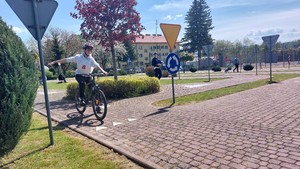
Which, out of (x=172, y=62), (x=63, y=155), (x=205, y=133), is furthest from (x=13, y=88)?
(x=172, y=62)

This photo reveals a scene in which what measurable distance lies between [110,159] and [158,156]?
0.72 metres

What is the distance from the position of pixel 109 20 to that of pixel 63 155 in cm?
801

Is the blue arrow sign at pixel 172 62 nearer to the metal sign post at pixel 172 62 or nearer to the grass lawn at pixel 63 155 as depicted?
the metal sign post at pixel 172 62

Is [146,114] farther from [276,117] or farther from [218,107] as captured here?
[276,117]

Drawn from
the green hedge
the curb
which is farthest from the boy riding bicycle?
the green hedge

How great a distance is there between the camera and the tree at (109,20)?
10695 mm

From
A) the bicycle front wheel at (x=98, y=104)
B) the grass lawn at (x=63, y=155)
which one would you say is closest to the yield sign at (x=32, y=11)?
the grass lawn at (x=63, y=155)

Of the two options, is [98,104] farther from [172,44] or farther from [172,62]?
[172,44]

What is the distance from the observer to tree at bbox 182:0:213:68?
5581 centimetres

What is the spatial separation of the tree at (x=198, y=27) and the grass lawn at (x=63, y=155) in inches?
2103

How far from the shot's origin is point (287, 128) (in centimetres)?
453

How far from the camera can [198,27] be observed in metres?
55.9

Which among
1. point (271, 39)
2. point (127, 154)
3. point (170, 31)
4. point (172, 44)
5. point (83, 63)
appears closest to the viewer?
point (127, 154)

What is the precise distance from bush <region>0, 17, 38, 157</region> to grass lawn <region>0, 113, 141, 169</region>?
0.52 metres
